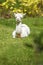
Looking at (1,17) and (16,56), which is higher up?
(16,56)

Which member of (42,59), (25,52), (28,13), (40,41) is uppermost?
(40,41)

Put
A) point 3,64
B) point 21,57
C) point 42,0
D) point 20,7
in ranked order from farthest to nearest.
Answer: point 20,7
point 42,0
point 21,57
point 3,64

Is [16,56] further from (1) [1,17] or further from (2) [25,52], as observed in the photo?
(1) [1,17]

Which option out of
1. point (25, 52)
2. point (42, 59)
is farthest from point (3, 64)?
point (42, 59)

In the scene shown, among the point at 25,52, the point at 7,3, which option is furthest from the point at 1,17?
the point at 25,52

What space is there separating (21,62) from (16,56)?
34 cm

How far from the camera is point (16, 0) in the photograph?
43.3 ft

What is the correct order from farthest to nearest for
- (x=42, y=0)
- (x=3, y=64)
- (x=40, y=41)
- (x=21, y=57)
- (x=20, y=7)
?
1. (x=20, y=7)
2. (x=42, y=0)
3. (x=21, y=57)
4. (x=3, y=64)
5. (x=40, y=41)

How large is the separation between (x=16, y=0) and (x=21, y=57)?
24.1 ft

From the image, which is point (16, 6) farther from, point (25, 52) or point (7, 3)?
point (25, 52)

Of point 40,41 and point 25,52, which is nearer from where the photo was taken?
point 40,41

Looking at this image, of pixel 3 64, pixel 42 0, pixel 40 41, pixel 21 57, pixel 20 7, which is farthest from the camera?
pixel 20 7

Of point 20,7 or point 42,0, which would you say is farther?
point 20,7

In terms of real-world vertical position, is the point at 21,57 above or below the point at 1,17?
above
